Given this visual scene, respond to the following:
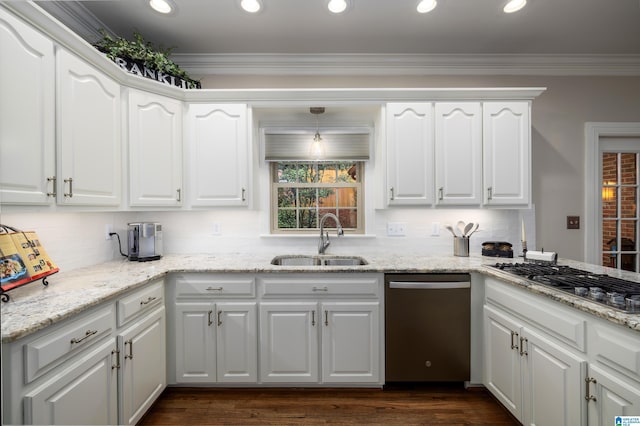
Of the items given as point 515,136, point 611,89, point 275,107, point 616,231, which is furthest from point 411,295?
point 611,89

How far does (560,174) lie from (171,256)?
3666 millimetres

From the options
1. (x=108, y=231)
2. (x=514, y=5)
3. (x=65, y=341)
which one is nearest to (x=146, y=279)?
(x=65, y=341)

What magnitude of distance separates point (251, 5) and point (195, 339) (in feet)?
7.85

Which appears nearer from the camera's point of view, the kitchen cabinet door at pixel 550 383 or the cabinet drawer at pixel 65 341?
the cabinet drawer at pixel 65 341

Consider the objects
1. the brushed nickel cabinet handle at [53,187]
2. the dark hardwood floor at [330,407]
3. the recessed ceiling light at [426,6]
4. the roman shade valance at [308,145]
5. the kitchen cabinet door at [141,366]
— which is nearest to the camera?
the brushed nickel cabinet handle at [53,187]

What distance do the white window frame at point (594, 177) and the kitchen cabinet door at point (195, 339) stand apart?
11.1 ft

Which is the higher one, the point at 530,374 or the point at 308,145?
the point at 308,145

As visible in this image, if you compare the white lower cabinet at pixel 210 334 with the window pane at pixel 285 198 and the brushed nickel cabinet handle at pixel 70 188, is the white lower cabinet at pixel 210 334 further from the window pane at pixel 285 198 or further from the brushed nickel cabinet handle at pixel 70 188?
the window pane at pixel 285 198

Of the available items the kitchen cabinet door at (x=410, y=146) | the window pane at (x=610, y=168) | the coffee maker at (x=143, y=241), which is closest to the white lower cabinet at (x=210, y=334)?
the coffee maker at (x=143, y=241)

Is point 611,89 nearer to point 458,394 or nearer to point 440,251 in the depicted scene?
point 440,251

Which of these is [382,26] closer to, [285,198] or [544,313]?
[285,198]

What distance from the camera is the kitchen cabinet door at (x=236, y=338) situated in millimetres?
2098

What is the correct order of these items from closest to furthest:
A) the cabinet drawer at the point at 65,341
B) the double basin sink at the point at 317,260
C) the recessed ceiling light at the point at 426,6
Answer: the cabinet drawer at the point at 65,341, the recessed ceiling light at the point at 426,6, the double basin sink at the point at 317,260

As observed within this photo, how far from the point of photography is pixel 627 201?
9.31 ft
